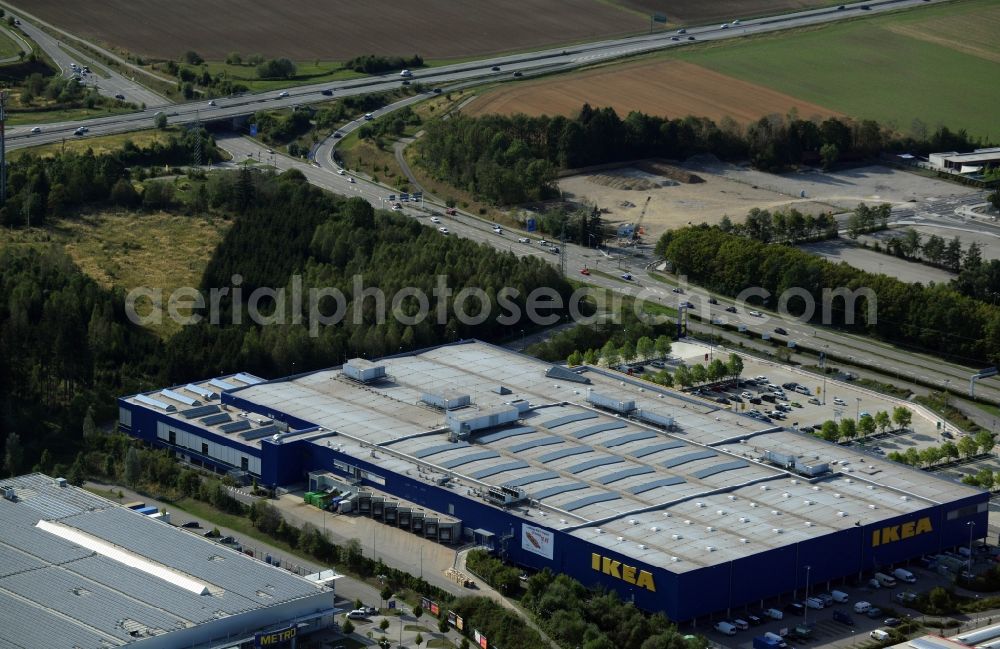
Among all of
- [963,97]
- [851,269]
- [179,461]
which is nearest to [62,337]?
[179,461]

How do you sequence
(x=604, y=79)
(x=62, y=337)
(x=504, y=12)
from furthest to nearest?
(x=504, y=12)
(x=604, y=79)
(x=62, y=337)

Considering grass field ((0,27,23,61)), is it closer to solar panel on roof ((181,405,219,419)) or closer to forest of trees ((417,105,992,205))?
forest of trees ((417,105,992,205))

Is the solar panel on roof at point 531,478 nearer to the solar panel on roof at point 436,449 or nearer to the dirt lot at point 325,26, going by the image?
the solar panel on roof at point 436,449

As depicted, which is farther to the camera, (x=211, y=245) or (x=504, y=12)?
(x=504, y=12)

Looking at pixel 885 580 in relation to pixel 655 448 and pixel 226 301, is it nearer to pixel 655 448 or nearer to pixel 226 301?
pixel 655 448

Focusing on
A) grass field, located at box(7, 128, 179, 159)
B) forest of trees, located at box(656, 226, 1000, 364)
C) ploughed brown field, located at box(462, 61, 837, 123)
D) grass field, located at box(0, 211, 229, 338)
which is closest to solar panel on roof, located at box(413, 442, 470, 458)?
grass field, located at box(0, 211, 229, 338)

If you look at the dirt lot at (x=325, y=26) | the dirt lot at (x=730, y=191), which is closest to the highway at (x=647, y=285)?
the dirt lot at (x=730, y=191)

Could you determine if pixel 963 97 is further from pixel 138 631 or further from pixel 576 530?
pixel 138 631
